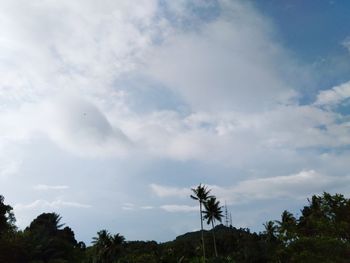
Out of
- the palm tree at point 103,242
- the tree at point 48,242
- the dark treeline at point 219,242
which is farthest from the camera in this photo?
the palm tree at point 103,242

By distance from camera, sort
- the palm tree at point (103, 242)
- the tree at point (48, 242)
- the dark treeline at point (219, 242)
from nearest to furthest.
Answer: the dark treeline at point (219, 242), the tree at point (48, 242), the palm tree at point (103, 242)

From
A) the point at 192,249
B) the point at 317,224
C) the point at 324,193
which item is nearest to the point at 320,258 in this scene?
the point at 317,224

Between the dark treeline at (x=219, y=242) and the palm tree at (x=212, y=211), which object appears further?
the palm tree at (x=212, y=211)

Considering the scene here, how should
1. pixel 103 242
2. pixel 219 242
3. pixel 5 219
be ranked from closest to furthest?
1. pixel 5 219
2. pixel 103 242
3. pixel 219 242

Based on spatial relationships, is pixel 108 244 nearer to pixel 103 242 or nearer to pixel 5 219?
pixel 103 242

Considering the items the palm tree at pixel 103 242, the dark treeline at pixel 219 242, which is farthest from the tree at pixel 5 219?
the palm tree at pixel 103 242

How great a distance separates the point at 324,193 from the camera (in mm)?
48281

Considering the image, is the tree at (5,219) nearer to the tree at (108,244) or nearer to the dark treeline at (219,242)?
the dark treeline at (219,242)

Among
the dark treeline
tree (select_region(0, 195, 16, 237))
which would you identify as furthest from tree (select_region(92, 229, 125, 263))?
tree (select_region(0, 195, 16, 237))

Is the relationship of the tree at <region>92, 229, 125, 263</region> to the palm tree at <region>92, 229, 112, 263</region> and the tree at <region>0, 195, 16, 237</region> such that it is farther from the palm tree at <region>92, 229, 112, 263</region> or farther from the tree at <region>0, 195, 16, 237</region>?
the tree at <region>0, 195, 16, 237</region>

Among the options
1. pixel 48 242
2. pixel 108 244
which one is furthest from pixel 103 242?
pixel 48 242

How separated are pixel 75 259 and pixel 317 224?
169ft

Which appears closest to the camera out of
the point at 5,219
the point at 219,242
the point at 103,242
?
the point at 5,219

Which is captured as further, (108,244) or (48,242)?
(108,244)
